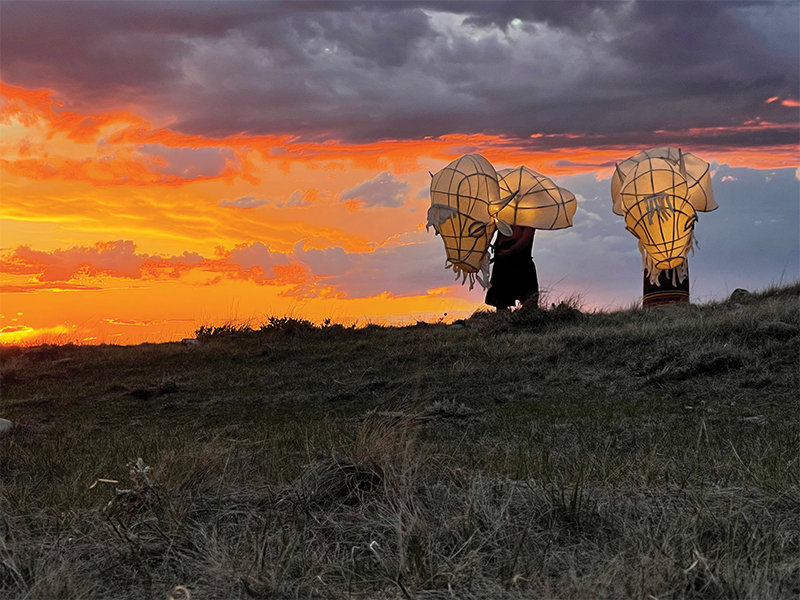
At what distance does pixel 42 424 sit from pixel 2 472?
3.44 metres

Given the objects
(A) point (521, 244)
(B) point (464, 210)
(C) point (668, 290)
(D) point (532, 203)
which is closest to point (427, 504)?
(B) point (464, 210)

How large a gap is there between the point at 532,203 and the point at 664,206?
2.69 metres

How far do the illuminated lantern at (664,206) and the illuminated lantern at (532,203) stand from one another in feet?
3.67

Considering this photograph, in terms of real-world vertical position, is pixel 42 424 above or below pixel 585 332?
below

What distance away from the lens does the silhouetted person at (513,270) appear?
16.1 meters

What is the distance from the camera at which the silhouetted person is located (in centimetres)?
1606

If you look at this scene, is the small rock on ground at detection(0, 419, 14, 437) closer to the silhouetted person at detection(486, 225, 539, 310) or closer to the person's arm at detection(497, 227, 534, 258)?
the silhouetted person at detection(486, 225, 539, 310)

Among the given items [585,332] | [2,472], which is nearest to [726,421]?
[585,332]

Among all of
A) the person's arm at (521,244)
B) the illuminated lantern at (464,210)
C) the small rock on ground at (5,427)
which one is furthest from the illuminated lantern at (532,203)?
the small rock on ground at (5,427)

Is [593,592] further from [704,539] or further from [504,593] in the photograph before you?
[704,539]

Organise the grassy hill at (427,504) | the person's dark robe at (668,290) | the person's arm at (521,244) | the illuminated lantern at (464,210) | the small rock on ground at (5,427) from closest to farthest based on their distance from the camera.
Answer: the grassy hill at (427,504)
the small rock on ground at (5,427)
the illuminated lantern at (464,210)
the person's dark robe at (668,290)
the person's arm at (521,244)

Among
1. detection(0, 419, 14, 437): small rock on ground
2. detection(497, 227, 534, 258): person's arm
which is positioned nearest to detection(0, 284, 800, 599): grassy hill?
detection(0, 419, 14, 437): small rock on ground

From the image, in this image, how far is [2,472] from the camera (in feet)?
19.3

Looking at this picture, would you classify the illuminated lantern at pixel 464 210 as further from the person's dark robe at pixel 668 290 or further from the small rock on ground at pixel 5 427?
the small rock on ground at pixel 5 427
